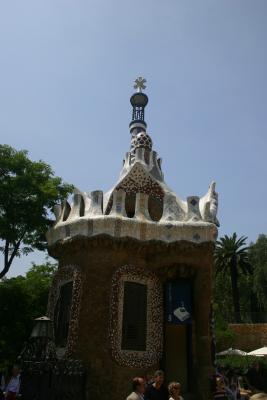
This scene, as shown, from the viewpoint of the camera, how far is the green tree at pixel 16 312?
14211mm

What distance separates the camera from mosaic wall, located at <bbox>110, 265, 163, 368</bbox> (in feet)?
35.5

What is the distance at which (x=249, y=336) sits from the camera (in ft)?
89.6

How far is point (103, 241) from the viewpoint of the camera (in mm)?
11570

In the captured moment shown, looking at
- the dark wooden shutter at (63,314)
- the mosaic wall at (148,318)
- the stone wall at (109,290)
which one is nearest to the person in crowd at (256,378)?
the stone wall at (109,290)

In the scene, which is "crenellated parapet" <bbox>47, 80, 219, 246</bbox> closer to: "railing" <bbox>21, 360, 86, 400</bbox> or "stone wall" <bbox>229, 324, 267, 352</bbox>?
"railing" <bbox>21, 360, 86, 400</bbox>

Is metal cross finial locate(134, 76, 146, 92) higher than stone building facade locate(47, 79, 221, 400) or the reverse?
higher

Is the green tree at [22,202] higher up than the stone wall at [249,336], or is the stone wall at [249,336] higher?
the green tree at [22,202]

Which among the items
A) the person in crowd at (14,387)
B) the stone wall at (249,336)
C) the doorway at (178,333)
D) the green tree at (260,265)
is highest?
the green tree at (260,265)

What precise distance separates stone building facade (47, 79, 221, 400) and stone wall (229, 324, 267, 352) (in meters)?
15.7

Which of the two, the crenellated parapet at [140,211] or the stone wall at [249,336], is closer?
the crenellated parapet at [140,211]

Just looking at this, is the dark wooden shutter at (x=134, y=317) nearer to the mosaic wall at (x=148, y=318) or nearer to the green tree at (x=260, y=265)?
the mosaic wall at (x=148, y=318)

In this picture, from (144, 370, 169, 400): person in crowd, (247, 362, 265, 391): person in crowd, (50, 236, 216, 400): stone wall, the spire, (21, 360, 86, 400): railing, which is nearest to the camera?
(144, 370, 169, 400): person in crowd

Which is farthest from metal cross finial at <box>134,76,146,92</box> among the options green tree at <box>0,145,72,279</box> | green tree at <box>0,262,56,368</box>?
green tree at <box>0,262,56,368</box>

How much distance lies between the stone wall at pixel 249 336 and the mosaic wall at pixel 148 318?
17.0 m
